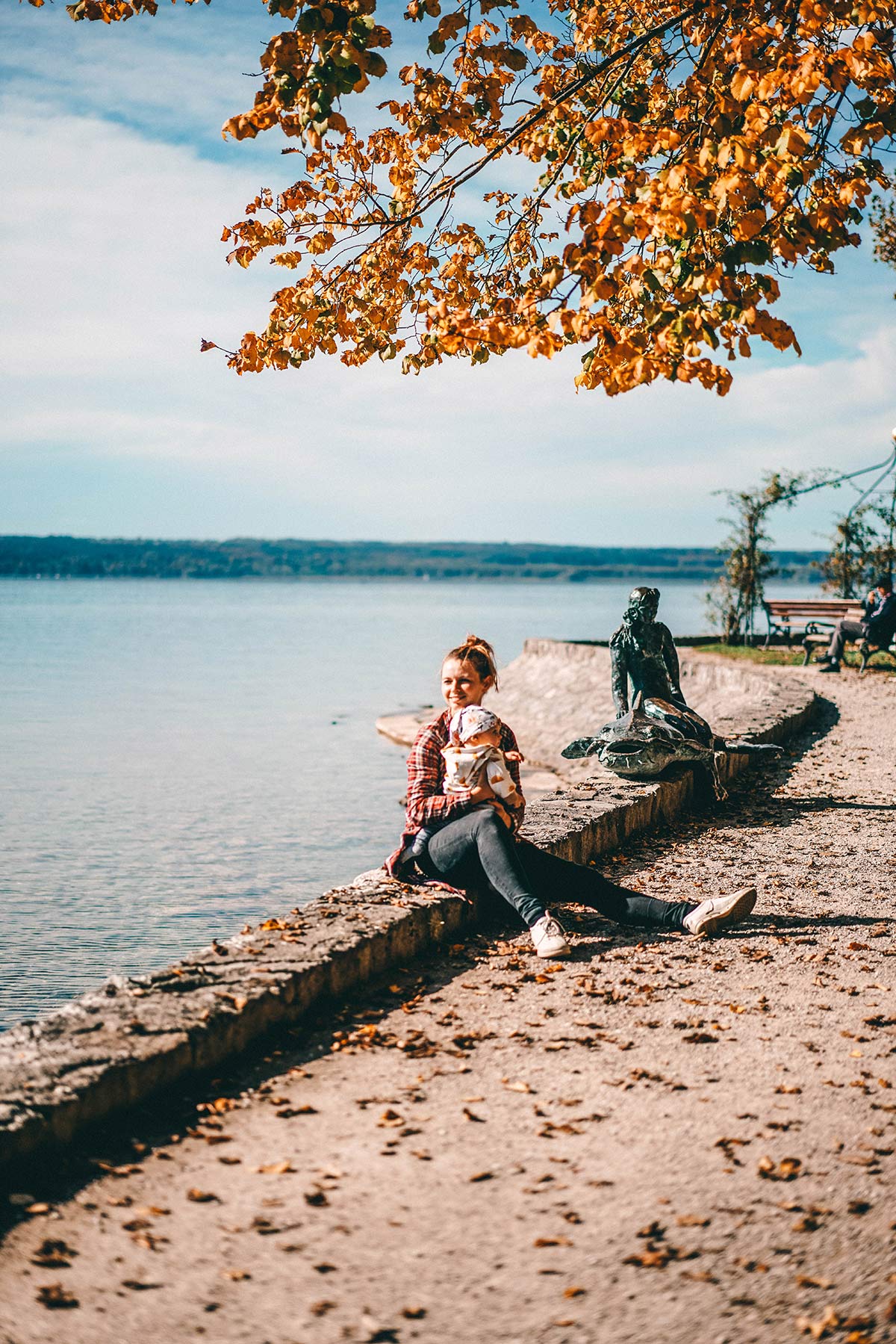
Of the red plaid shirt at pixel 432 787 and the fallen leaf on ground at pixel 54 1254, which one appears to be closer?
the fallen leaf on ground at pixel 54 1254

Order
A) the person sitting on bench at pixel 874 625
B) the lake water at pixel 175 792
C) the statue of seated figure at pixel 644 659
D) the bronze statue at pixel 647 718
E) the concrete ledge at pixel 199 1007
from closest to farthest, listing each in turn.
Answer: the concrete ledge at pixel 199 1007 < the bronze statue at pixel 647 718 < the statue of seated figure at pixel 644 659 < the lake water at pixel 175 792 < the person sitting on bench at pixel 874 625

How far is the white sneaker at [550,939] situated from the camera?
5.32m

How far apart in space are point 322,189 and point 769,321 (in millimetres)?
4033

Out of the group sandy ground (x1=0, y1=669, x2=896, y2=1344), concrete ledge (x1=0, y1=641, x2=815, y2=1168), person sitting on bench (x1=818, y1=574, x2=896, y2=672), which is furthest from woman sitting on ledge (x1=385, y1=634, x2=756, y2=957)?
person sitting on bench (x1=818, y1=574, x2=896, y2=672)

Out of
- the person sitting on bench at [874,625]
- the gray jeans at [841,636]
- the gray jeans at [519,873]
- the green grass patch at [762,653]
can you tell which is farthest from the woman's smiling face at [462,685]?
the green grass patch at [762,653]

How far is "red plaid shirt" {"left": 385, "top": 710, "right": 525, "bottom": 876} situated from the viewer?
19.3ft

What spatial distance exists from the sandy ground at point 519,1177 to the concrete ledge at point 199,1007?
132 millimetres

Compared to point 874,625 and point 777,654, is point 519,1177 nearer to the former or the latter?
point 874,625

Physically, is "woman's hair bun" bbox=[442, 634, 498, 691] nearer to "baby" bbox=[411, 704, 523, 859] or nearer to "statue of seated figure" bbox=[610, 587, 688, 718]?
"baby" bbox=[411, 704, 523, 859]

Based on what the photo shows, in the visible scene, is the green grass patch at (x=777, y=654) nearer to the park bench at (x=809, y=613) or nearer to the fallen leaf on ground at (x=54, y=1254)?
the park bench at (x=809, y=613)

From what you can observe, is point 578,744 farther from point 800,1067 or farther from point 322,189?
point 800,1067

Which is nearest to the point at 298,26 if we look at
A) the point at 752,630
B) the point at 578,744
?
the point at 578,744

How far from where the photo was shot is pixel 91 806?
68.8 feet

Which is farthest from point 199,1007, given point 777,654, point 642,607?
point 777,654
